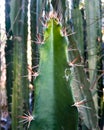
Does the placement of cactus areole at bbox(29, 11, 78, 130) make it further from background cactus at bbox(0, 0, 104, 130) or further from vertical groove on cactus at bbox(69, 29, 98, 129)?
vertical groove on cactus at bbox(69, 29, 98, 129)

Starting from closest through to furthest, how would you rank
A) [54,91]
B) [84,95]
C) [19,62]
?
[54,91] < [84,95] < [19,62]

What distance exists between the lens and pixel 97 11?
2.29 meters

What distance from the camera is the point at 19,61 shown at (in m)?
2.11

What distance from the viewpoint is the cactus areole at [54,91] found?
4.23 feet

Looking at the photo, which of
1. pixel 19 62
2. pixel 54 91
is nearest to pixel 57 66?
pixel 54 91

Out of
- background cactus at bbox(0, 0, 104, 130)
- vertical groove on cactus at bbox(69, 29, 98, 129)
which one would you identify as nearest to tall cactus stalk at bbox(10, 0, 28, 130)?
background cactus at bbox(0, 0, 104, 130)

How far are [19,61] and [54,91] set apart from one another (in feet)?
2.77

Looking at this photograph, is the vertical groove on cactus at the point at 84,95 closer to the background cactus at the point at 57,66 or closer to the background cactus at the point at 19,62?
the background cactus at the point at 57,66

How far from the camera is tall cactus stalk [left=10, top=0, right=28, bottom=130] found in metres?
2.04

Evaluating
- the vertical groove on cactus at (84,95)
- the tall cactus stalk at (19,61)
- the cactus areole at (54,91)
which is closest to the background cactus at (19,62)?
the tall cactus stalk at (19,61)

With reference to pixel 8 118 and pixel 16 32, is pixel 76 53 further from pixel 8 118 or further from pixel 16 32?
pixel 8 118

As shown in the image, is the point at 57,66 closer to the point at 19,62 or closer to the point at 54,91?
the point at 54,91

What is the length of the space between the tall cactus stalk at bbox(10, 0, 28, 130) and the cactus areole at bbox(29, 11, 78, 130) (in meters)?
0.62

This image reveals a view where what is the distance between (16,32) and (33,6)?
1.06 ft
